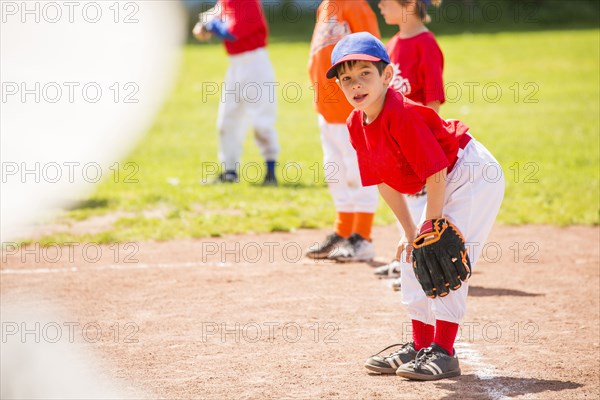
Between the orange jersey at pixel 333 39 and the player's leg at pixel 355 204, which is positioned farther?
the player's leg at pixel 355 204

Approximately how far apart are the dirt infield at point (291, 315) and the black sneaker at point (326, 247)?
13cm

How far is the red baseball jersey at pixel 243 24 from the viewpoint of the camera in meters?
9.45

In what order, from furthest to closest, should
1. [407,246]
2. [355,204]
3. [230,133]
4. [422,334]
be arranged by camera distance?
1. [230,133]
2. [355,204]
3. [422,334]
4. [407,246]

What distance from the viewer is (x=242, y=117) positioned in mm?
10125

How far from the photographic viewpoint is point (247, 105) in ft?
32.6

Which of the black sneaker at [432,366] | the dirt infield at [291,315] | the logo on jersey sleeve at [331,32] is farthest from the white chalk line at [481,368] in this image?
the logo on jersey sleeve at [331,32]

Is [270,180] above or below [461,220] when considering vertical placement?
below

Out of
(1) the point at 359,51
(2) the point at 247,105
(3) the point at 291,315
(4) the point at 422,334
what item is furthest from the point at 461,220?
(2) the point at 247,105

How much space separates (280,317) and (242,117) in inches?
199

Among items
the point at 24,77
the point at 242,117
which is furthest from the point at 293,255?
the point at 24,77

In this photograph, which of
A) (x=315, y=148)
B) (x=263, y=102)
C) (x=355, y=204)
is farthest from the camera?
(x=315, y=148)

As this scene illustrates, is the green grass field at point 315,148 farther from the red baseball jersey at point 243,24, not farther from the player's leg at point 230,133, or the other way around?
the red baseball jersey at point 243,24

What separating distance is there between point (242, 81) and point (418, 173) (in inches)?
232

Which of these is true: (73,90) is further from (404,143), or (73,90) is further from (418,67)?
(404,143)
